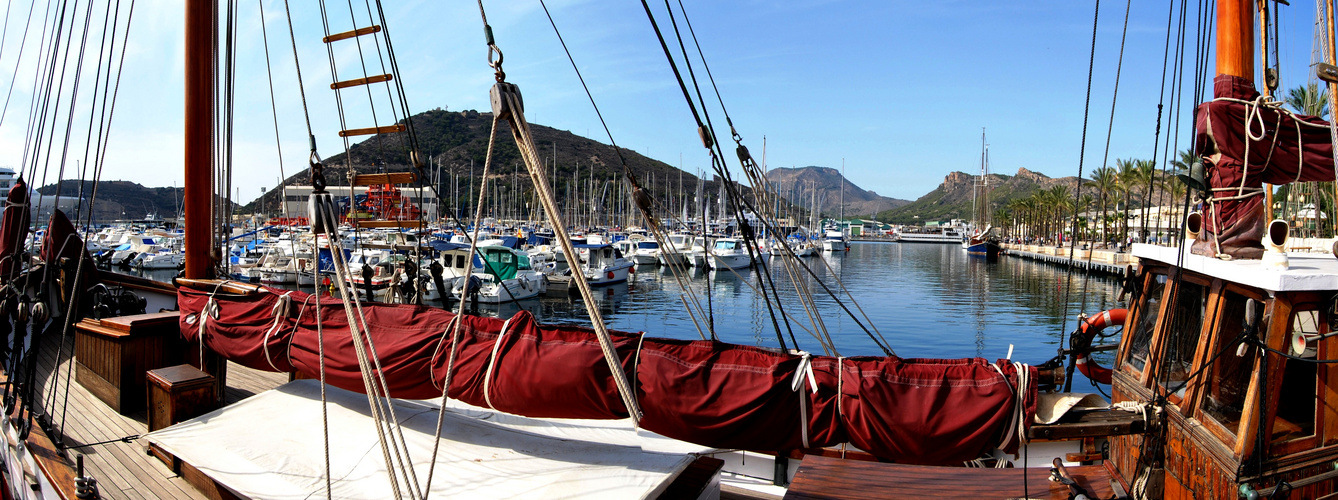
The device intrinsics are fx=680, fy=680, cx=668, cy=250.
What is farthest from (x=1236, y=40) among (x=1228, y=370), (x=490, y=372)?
(x=490, y=372)

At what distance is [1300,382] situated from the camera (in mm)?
3771

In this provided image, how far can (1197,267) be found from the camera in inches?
150

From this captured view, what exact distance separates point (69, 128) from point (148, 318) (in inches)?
204

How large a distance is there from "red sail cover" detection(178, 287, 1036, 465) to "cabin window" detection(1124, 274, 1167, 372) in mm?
1379

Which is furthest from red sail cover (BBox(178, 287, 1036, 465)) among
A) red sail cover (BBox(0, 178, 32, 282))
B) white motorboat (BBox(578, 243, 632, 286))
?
white motorboat (BBox(578, 243, 632, 286))

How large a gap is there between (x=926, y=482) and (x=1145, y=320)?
1.83 metres

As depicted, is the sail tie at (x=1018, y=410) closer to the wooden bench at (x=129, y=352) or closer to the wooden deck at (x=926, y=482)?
the wooden deck at (x=926, y=482)

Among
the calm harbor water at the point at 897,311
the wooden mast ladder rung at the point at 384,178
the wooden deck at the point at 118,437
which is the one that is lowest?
the calm harbor water at the point at 897,311

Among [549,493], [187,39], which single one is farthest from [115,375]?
[549,493]

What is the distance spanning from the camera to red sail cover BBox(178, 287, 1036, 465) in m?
3.39

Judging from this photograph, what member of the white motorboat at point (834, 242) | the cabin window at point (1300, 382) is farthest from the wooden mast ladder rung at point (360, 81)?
the white motorboat at point (834, 242)

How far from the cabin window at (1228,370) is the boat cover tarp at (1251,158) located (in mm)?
366

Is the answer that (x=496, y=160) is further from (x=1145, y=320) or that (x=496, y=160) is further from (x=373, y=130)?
(x=1145, y=320)

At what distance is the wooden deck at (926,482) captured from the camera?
4496mm
